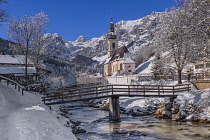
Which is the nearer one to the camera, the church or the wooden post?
the wooden post

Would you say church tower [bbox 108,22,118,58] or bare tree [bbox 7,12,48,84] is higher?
church tower [bbox 108,22,118,58]

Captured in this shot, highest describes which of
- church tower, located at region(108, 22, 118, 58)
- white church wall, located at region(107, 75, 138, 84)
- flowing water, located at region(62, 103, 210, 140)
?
church tower, located at region(108, 22, 118, 58)

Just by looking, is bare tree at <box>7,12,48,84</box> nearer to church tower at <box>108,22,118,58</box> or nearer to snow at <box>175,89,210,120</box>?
snow at <box>175,89,210,120</box>

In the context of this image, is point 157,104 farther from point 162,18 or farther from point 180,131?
point 162,18

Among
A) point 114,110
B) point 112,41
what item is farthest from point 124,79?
point 112,41

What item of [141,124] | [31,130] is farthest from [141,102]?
[31,130]

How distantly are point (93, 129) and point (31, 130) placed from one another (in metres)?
9.08

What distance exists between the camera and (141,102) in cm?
2780

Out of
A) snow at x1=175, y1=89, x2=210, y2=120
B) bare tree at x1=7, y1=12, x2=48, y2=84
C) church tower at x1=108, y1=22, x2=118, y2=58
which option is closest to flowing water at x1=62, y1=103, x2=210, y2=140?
snow at x1=175, y1=89, x2=210, y2=120

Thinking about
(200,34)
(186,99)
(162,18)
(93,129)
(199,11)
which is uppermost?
(162,18)

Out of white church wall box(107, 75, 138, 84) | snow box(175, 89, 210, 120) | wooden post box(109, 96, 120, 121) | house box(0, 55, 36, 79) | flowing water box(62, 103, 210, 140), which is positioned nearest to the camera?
flowing water box(62, 103, 210, 140)

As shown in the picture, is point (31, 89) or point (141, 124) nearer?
point (141, 124)

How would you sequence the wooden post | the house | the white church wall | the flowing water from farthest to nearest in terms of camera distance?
1. the white church wall
2. the house
3. the wooden post
4. the flowing water

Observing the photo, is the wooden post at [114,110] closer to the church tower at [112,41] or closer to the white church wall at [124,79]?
the white church wall at [124,79]
